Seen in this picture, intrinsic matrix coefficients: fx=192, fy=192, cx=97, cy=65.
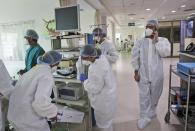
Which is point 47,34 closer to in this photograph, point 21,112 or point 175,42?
point 21,112

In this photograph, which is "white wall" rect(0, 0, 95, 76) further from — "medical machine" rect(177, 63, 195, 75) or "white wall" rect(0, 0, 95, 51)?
"medical machine" rect(177, 63, 195, 75)

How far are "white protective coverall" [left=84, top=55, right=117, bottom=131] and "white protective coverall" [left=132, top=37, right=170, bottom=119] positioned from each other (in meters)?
Answer: 0.84

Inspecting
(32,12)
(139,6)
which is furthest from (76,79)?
(139,6)

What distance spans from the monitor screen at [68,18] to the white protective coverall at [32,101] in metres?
1.10

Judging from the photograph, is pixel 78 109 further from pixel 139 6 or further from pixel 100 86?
pixel 139 6

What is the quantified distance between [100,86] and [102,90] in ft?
0.23

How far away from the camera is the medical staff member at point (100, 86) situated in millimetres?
2139

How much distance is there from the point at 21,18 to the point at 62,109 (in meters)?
2.76

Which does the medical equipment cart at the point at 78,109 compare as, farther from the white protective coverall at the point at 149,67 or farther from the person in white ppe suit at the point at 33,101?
the white protective coverall at the point at 149,67

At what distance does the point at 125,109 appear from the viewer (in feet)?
12.1

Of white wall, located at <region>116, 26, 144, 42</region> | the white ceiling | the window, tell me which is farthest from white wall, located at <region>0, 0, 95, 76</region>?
white wall, located at <region>116, 26, 144, 42</region>

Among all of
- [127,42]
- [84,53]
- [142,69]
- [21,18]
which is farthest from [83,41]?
[127,42]

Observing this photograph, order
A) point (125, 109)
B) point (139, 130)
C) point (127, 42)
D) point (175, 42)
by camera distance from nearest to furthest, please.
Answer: point (139, 130) < point (125, 109) < point (175, 42) < point (127, 42)

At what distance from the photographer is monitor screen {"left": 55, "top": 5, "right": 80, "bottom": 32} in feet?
8.81
